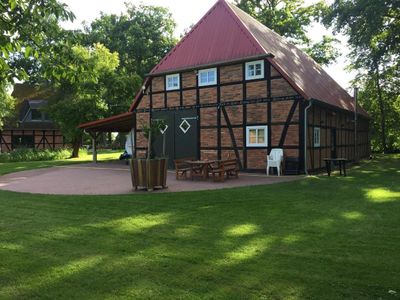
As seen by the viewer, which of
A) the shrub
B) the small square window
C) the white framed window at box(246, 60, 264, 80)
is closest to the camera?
the white framed window at box(246, 60, 264, 80)

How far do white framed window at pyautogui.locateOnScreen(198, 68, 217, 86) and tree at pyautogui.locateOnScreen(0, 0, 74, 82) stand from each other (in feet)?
45.4

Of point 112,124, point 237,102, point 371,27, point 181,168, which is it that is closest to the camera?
point 181,168

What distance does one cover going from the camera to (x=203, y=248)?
5.28 m

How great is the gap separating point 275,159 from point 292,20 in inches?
827

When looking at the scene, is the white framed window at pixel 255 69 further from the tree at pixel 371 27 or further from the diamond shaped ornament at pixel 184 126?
the tree at pixel 371 27

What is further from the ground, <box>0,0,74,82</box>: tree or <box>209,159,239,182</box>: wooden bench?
<box>0,0,74,82</box>: tree

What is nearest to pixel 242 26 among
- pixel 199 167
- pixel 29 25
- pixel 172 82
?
pixel 172 82

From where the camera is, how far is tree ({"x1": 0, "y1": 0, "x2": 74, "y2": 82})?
3715 millimetres

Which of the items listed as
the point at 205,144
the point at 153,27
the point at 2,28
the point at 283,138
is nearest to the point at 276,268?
the point at 2,28

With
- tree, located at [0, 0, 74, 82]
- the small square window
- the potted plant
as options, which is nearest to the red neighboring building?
the potted plant

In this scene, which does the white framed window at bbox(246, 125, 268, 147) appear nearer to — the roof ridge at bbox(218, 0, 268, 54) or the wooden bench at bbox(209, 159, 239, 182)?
the wooden bench at bbox(209, 159, 239, 182)

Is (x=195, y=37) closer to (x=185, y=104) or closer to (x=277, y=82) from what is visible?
(x=185, y=104)

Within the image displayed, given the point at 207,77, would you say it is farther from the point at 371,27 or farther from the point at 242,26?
the point at 371,27

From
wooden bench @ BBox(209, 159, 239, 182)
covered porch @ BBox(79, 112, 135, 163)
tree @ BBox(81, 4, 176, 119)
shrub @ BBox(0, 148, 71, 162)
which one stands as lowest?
wooden bench @ BBox(209, 159, 239, 182)
